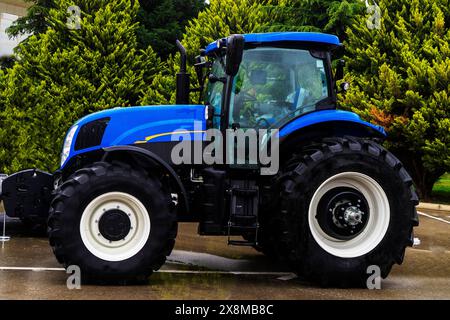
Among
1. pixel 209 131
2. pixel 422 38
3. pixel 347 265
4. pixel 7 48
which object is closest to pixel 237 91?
pixel 209 131

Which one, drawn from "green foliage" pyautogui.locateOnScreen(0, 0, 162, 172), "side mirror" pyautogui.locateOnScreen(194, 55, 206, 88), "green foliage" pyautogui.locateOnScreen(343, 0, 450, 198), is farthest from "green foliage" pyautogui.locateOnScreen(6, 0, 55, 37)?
"side mirror" pyautogui.locateOnScreen(194, 55, 206, 88)

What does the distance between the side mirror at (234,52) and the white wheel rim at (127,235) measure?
168 cm

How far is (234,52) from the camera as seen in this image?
20.1ft

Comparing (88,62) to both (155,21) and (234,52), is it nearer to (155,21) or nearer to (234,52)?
(155,21)

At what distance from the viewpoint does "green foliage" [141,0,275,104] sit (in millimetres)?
19672

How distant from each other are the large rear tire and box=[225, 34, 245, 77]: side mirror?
1.43 m

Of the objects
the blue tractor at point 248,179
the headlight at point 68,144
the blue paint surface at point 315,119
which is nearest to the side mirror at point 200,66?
the blue tractor at point 248,179

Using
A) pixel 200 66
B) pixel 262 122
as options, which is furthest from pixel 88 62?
pixel 262 122

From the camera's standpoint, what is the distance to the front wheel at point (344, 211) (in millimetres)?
6273

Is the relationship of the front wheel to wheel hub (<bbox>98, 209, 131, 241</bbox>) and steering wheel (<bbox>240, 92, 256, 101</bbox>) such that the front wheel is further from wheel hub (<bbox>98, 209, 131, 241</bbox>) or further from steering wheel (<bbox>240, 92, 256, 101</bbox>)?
wheel hub (<bbox>98, 209, 131, 241</bbox>)

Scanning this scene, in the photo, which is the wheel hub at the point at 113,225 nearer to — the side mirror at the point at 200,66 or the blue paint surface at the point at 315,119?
the blue paint surface at the point at 315,119

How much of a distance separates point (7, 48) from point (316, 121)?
32.5 meters

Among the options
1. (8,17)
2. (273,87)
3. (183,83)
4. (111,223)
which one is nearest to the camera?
(111,223)

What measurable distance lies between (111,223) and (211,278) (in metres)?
1.38
